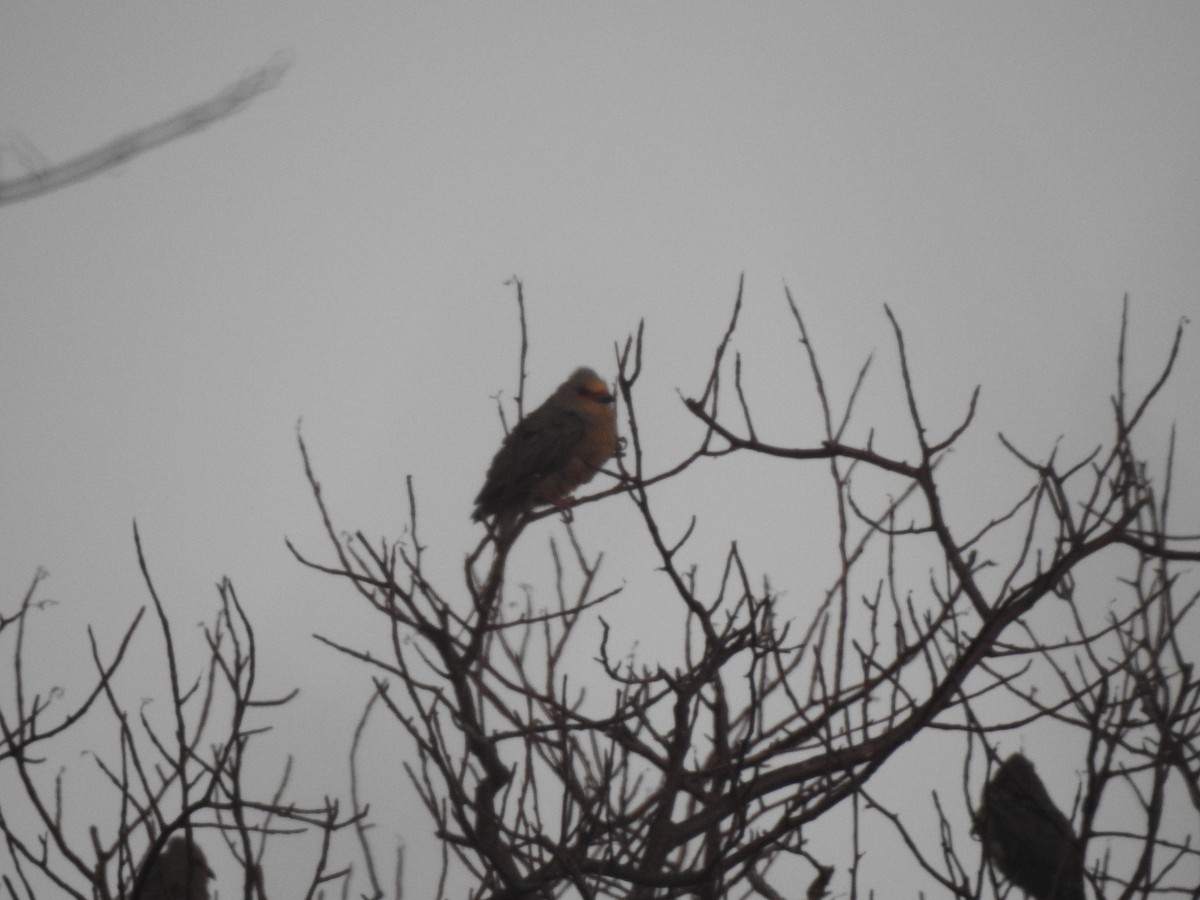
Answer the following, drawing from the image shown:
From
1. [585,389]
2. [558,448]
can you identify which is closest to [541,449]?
[558,448]

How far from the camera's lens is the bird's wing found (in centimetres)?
733

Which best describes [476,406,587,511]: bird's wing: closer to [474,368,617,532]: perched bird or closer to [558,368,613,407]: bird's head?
[474,368,617,532]: perched bird

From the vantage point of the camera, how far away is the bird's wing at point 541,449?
7332 mm

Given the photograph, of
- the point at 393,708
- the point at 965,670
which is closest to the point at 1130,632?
the point at 965,670

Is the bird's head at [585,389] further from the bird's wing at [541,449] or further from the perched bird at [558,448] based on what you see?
the bird's wing at [541,449]

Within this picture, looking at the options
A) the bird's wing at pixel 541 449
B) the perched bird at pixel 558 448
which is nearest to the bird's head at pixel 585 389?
the perched bird at pixel 558 448

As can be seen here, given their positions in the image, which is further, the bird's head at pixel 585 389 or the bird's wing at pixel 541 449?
the bird's head at pixel 585 389

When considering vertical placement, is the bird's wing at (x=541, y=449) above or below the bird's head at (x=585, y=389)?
below

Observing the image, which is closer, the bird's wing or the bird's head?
the bird's wing

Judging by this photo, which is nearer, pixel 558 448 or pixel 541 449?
pixel 541 449

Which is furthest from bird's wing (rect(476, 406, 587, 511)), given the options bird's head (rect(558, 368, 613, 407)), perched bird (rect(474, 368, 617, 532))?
bird's head (rect(558, 368, 613, 407))

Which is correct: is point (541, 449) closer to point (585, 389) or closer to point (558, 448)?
point (558, 448)

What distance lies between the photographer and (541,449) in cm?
774

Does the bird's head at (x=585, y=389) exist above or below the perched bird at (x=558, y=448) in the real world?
above
